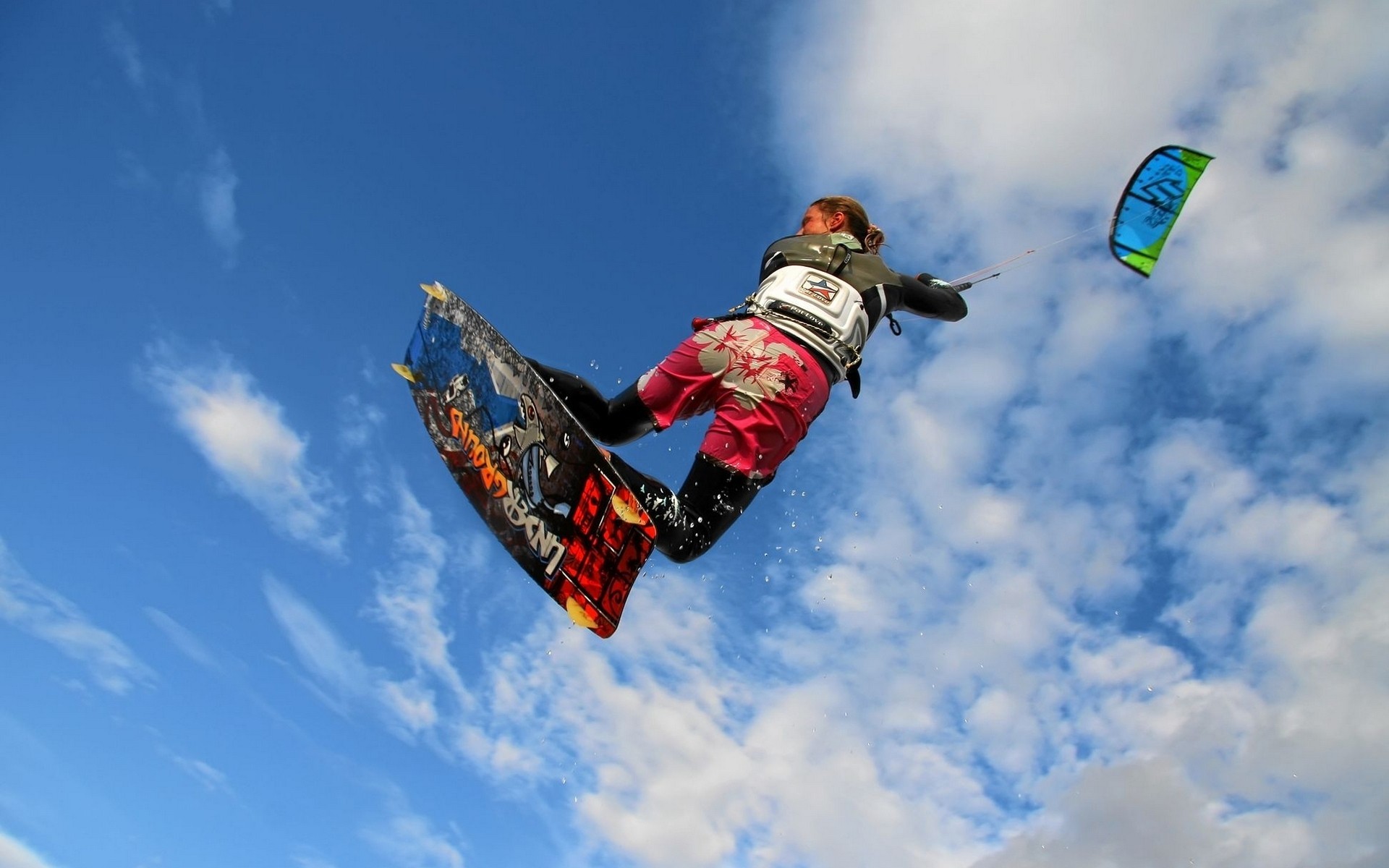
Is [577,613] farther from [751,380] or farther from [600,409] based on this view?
[751,380]

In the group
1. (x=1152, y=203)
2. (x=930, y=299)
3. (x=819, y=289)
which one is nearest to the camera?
(x=819, y=289)

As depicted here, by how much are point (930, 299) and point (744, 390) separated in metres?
2.24

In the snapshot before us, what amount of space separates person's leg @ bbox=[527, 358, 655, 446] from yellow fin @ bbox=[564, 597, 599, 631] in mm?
1181

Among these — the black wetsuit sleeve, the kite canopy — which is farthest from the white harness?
the kite canopy

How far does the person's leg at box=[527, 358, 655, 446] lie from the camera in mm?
6086

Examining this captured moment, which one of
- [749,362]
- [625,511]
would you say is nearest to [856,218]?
[749,362]

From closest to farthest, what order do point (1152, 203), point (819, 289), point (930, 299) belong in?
1. point (819, 289)
2. point (930, 299)
3. point (1152, 203)

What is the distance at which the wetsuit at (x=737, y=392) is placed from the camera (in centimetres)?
559

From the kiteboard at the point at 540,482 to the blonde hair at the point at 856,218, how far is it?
2974 mm

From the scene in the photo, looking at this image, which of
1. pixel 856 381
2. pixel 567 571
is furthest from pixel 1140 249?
pixel 567 571

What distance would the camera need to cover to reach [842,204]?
725 centimetres

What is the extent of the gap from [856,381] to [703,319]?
4.12 feet

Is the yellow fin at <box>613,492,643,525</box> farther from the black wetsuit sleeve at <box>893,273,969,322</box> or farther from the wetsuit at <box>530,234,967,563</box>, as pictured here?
the black wetsuit sleeve at <box>893,273,969,322</box>

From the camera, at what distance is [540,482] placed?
568 cm
